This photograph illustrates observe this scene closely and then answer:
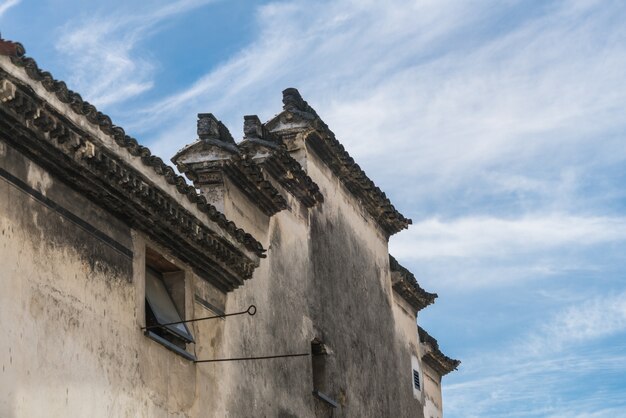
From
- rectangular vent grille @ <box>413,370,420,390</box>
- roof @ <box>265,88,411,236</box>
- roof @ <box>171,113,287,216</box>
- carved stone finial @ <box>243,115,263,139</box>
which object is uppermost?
roof @ <box>265,88,411,236</box>

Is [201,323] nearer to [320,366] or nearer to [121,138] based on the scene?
[121,138]

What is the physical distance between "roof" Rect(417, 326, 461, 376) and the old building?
3.13m

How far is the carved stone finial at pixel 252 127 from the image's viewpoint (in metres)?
18.4

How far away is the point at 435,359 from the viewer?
26.6 metres

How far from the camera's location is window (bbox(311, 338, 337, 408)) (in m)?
18.7

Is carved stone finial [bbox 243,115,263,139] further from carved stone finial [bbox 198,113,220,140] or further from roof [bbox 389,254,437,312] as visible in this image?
roof [bbox 389,254,437,312]

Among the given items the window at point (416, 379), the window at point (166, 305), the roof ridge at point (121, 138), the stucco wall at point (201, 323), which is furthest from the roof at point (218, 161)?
the window at point (416, 379)

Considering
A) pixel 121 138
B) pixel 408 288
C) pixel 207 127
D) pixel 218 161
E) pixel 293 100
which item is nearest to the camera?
pixel 121 138

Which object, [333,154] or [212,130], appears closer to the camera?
[212,130]

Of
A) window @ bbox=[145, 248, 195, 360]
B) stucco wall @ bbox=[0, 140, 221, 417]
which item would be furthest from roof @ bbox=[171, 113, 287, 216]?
stucco wall @ bbox=[0, 140, 221, 417]

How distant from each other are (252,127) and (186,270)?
4191 millimetres

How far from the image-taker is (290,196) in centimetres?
1895

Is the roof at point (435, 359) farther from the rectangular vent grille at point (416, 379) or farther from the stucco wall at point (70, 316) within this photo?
the stucco wall at point (70, 316)

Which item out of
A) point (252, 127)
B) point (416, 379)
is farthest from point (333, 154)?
point (416, 379)
